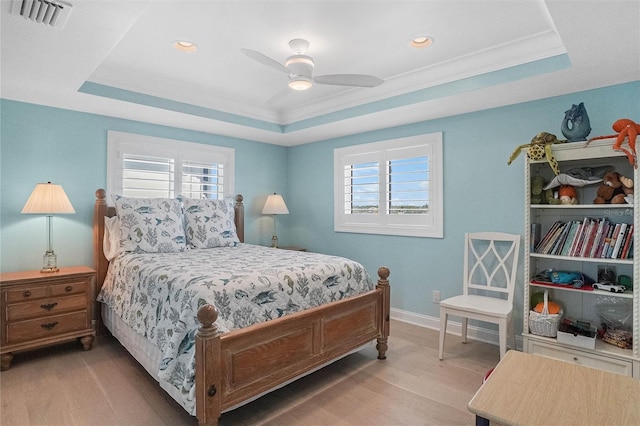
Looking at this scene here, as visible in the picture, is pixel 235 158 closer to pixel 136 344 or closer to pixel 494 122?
pixel 136 344

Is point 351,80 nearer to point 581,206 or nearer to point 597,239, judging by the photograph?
point 581,206

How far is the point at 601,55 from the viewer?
2.19 meters

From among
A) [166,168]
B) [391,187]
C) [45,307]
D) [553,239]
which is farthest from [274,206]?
[553,239]

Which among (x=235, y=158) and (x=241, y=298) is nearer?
(x=241, y=298)

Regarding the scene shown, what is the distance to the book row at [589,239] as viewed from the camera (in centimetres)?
241

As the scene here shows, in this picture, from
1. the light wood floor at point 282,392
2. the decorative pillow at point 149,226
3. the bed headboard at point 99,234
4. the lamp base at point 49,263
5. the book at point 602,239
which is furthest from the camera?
the bed headboard at point 99,234

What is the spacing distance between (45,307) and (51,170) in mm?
1247

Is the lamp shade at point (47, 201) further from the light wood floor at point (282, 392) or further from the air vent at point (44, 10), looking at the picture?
the air vent at point (44, 10)

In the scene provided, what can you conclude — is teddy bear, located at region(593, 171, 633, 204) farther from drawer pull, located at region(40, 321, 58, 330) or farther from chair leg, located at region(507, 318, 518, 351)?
drawer pull, located at region(40, 321, 58, 330)

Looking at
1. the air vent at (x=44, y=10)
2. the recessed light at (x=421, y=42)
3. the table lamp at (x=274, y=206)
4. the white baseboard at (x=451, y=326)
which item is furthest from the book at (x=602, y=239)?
the air vent at (x=44, y=10)

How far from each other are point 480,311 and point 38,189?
372 centimetres

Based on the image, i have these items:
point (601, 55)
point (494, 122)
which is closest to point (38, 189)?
point (494, 122)

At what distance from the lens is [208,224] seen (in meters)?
3.74

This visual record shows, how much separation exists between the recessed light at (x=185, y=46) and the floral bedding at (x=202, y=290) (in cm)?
164
